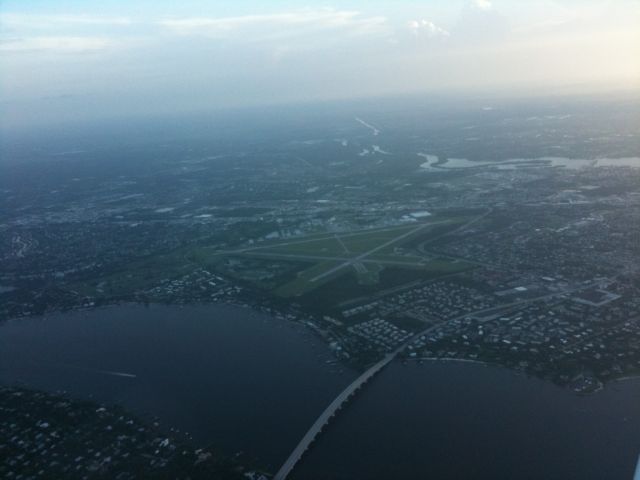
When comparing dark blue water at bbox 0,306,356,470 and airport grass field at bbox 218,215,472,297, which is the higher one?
airport grass field at bbox 218,215,472,297

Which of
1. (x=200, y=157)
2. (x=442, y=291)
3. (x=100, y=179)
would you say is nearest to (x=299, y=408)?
(x=442, y=291)

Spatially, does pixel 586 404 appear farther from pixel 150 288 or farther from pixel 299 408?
pixel 150 288

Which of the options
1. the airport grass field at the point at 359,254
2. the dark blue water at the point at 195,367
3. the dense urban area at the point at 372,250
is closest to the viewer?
the dark blue water at the point at 195,367

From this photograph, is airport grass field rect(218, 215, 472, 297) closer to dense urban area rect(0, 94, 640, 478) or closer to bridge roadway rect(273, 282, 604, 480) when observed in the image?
dense urban area rect(0, 94, 640, 478)

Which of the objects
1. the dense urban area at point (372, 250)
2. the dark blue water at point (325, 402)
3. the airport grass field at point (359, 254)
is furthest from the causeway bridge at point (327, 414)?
the airport grass field at point (359, 254)

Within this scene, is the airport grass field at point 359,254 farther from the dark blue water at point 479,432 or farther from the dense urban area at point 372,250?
the dark blue water at point 479,432

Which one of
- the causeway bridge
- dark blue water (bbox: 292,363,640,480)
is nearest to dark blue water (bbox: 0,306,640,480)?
dark blue water (bbox: 292,363,640,480)

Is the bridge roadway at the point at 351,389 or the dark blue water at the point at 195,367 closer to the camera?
the bridge roadway at the point at 351,389

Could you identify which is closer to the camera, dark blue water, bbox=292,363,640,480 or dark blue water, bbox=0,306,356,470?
dark blue water, bbox=292,363,640,480

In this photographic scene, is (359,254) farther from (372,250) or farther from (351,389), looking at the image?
(351,389)
